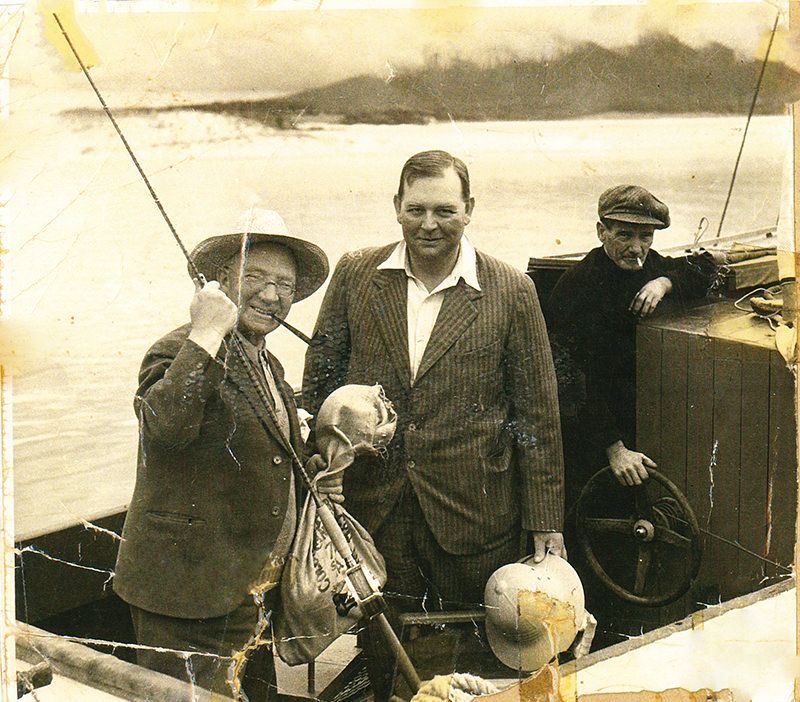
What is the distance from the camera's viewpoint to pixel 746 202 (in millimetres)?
2744

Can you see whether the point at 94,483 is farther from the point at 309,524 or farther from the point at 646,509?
the point at 646,509

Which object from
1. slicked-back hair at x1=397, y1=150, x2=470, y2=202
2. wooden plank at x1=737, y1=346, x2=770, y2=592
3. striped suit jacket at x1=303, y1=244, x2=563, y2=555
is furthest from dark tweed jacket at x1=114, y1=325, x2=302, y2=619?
wooden plank at x1=737, y1=346, x2=770, y2=592

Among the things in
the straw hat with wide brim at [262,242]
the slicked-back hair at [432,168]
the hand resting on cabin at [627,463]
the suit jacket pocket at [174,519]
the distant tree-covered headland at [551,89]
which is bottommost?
the suit jacket pocket at [174,519]

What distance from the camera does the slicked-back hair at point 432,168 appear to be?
2607 mm

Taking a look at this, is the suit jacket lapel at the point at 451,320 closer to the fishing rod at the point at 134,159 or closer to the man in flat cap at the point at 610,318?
the man in flat cap at the point at 610,318

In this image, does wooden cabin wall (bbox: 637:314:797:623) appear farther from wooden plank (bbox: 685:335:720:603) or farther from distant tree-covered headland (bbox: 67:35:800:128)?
distant tree-covered headland (bbox: 67:35:800:128)

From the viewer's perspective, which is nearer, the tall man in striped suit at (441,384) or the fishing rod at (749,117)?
the tall man in striped suit at (441,384)

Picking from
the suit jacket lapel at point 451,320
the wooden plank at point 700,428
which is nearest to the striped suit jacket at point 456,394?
the suit jacket lapel at point 451,320

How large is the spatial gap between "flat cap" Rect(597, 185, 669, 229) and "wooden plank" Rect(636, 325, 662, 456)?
341 mm

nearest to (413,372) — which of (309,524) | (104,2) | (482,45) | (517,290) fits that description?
(517,290)

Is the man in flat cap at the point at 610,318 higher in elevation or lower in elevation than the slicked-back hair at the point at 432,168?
lower

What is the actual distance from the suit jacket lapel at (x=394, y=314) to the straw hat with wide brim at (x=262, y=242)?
185 mm

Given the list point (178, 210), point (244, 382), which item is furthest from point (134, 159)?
point (244, 382)

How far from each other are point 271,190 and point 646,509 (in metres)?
1.55
